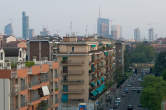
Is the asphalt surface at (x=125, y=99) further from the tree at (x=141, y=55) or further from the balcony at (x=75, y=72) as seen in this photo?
the tree at (x=141, y=55)

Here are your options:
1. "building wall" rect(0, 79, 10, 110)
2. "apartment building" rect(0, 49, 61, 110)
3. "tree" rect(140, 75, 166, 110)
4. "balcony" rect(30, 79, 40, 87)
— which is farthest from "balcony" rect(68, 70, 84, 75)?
"building wall" rect(0, 79, 10, 110)

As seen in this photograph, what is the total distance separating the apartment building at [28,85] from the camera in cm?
2409

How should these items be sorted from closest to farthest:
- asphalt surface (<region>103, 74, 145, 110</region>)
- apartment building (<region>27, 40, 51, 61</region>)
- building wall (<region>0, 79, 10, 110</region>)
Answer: building wall (<region>0, 79, 10, 110</region>)
apartment building (<region>27, 40, 51, 61</region>)
asphalt surface (<region>103, 74, 145, 110</region>)

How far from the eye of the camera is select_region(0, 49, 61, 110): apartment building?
24.1 meters

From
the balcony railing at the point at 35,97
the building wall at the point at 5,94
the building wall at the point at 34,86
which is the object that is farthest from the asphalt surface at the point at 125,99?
the building wall at the point at 5,94

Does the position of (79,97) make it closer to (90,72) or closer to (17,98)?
(90,72)

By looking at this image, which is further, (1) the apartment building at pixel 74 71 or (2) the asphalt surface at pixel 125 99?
(2) the asphalt surface at pixel 125 99

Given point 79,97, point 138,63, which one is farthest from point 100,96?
point 138,63

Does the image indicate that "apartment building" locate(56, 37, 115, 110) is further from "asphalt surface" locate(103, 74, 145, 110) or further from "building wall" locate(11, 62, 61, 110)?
"building wall" locate(11, 62, 61, 110)

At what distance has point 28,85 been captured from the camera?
27500 mm

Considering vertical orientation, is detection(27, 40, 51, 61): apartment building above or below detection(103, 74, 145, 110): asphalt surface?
above

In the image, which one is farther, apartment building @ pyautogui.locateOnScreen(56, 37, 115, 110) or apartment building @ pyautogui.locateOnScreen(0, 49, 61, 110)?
apartment building @ pyautogui.locateOnScreen(56, 37, 115, 110)

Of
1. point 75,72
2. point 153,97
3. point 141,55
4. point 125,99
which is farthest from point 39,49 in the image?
point 141,55

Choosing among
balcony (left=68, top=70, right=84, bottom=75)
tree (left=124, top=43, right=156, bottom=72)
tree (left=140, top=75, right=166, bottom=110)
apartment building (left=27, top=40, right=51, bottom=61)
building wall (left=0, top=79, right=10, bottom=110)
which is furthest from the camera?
tree (left=124, top=43, right=156, bottom=72)
